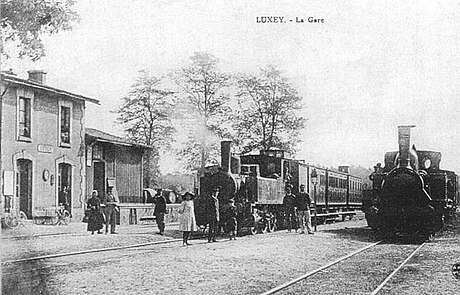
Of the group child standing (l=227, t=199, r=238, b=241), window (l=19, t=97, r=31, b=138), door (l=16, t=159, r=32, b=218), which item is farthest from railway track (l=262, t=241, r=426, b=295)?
window (l=19, t=97, r=31, b=138)

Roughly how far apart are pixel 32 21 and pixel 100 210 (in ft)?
11.7

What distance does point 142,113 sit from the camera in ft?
23.2

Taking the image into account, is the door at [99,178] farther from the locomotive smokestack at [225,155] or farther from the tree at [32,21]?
the tree at [32,21]

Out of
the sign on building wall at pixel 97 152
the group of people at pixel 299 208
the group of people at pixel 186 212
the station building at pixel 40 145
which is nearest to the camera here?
the station building at pixel 40 145

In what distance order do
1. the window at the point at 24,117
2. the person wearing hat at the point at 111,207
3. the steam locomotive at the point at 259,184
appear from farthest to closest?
the steam locomotive at the point at 259,184, the person wearing hat at the point at 111,207, the window at the point at 24,117

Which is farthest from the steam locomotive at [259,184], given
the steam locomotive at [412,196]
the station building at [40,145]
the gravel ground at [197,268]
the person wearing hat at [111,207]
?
the station building at [40,145]

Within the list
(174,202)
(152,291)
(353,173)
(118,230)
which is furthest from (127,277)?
(353,173)

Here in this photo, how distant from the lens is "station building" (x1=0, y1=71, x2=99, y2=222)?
602cm

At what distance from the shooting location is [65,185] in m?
7.70

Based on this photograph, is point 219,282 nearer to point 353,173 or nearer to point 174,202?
point 174,202

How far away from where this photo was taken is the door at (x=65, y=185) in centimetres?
743

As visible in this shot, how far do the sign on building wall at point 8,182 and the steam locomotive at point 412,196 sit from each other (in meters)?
6.02

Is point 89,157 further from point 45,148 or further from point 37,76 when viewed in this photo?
point 37,76

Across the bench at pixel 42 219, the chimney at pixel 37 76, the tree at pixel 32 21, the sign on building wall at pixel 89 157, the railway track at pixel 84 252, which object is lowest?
the railway track at pixel 84 252
